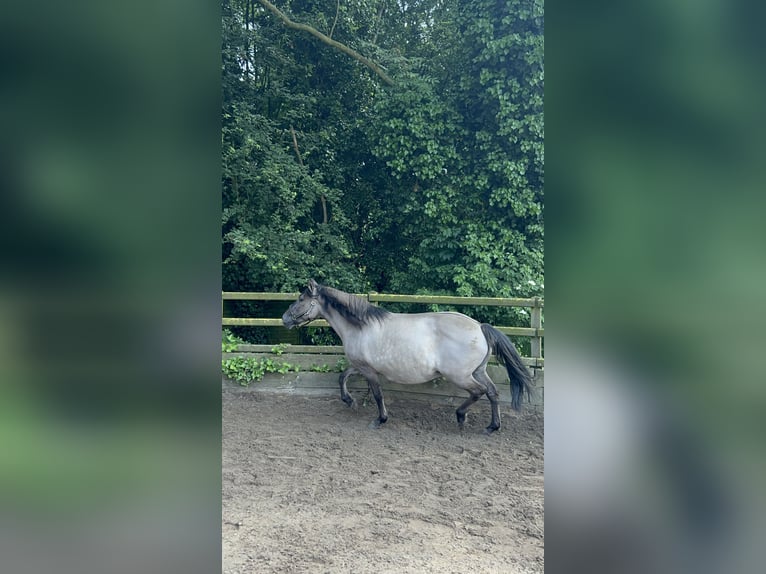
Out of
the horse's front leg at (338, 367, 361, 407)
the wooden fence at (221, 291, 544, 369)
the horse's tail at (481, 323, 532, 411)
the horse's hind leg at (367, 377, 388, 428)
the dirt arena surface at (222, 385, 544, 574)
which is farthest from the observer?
the wooden fence at (221, 291, 544, 369)

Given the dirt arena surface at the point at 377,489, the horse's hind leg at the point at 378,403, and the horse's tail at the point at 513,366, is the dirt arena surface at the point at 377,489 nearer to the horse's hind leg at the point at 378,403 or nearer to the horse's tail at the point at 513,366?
the horse's hind leg at the point at 378,403

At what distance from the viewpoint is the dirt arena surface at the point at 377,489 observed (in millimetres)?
2979

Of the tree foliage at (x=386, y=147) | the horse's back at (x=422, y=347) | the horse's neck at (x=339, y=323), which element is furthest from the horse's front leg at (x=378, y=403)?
the tree foliage at (x=386, y=147)

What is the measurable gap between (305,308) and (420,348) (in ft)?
Result: 4.05

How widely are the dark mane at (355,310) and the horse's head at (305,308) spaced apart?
174 millimetres

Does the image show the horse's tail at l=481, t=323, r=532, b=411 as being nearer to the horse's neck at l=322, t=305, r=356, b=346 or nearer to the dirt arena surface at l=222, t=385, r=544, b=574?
the dirt arena surface at l=222, t=385, r=544, b=574

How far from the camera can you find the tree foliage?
23.8ft

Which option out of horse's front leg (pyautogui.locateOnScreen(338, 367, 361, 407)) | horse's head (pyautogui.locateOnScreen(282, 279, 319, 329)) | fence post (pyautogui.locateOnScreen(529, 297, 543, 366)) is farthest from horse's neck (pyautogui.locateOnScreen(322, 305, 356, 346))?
fence post (pyautogui.locateOnScreen(529, 297, 543, 366))

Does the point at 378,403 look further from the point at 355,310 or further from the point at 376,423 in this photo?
the point at 355,310

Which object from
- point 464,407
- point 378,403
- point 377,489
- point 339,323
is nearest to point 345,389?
point 378,403
